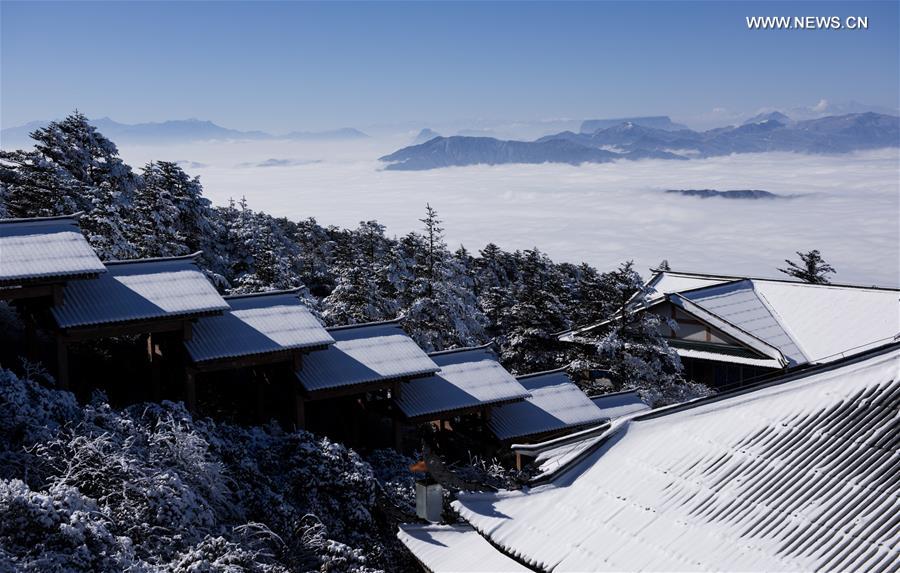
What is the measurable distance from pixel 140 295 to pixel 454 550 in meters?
13.7

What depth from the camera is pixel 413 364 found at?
26.1 m

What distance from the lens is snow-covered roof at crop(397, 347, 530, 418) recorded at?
26234mm

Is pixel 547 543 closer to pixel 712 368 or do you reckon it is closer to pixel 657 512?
pixel 657 512

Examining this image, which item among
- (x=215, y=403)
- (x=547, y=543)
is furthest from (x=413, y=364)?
(x=547, y=543)

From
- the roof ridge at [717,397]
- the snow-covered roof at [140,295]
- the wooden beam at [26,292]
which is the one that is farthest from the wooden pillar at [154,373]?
the roof ridge at [717,397]

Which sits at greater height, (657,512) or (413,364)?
(657,512)

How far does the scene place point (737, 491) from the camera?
10.1 metres

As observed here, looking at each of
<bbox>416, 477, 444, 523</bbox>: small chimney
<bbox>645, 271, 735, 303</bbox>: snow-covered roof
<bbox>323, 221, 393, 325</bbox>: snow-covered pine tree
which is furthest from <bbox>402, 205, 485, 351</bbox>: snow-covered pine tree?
<bbox>416, 477, 444, 523</bbox>: small chimney

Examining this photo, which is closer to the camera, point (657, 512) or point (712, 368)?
point (657, 512)

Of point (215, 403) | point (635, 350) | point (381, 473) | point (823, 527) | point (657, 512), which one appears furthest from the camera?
point (635, 350)

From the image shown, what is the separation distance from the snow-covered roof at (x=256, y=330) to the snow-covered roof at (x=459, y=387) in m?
4.13

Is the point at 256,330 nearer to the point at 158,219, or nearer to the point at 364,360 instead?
the point at 364,360

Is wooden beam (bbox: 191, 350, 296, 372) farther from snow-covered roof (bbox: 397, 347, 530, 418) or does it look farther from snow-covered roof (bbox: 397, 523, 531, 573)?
snow-covered roof (bbox: 397, 523, 531, 573)

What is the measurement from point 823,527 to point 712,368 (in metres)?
29.1
